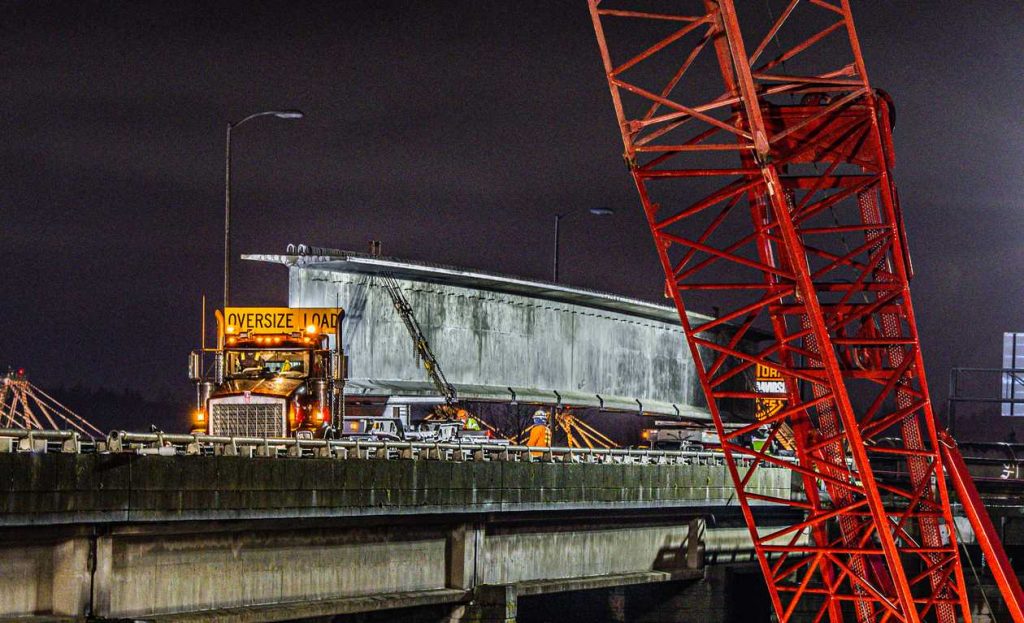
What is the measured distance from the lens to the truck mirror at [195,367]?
146ft

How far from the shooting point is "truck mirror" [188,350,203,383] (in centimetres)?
4462

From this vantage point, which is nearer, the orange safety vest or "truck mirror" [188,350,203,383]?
"truck mirror" [188,350,203,383]

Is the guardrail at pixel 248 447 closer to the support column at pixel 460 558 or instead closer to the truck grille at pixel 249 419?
the support column at pixel 460 558

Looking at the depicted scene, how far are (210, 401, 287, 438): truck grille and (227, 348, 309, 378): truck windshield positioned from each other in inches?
47.3

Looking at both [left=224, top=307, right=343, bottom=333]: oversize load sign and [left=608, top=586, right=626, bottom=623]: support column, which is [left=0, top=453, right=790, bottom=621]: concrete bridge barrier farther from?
[left=608, top=586, right=626, bottom=623]: support column

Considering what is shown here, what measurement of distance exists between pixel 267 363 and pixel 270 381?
2.41ft

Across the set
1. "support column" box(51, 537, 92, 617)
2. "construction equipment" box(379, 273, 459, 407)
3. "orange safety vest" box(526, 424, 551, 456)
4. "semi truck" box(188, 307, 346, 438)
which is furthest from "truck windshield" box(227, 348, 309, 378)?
"construction equipment" box(379, 273, 459, 407)

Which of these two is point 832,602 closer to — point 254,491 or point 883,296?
point 883,296

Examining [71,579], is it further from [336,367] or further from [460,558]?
[336,367]

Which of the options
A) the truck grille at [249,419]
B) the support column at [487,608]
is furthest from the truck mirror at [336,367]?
the support column at [487,608]

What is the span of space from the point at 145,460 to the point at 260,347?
57.7 ft

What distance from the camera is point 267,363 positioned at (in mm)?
45500

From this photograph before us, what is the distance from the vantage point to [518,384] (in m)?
74.0

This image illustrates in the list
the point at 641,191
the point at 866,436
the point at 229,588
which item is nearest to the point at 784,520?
the point at 866,436
